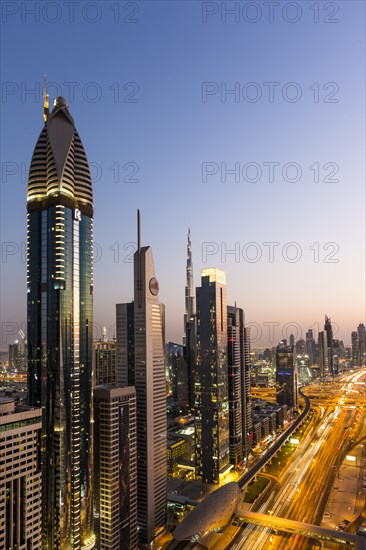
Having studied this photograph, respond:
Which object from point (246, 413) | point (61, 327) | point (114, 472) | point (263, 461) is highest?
point (61, 327)

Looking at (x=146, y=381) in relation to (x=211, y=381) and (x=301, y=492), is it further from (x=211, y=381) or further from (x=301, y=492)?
(x=301, y=492)

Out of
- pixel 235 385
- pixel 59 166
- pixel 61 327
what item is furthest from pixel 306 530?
pixel 59 166

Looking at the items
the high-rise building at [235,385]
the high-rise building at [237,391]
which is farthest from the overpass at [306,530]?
the high-rise building at [237,391]

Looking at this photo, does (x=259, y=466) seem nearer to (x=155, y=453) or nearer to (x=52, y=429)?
(x=155, y=453)

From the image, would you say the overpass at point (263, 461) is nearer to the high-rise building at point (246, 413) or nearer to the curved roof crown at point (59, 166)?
the high-rise building at point (246, 413)

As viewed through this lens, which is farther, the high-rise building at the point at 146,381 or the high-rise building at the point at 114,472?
the high-rise building at the point at 146,381

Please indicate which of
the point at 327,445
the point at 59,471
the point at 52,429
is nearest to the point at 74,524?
the point at 59,471

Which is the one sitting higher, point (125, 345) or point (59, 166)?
point (59, 166)
